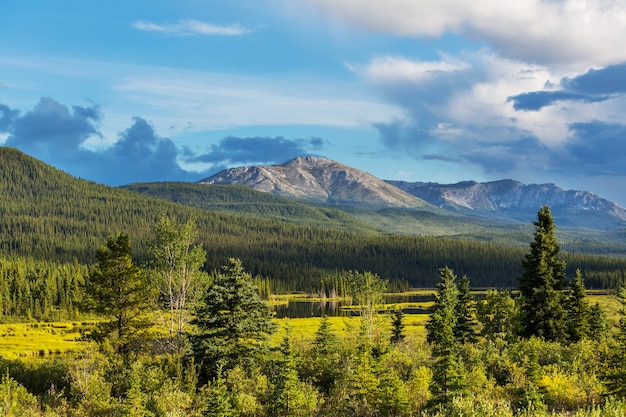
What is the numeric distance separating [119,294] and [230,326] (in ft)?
46.3

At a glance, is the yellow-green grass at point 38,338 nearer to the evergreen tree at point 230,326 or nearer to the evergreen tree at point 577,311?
the evergreen tree at point 230,326

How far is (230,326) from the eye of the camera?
47375mm

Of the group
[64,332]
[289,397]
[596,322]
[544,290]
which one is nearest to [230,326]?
[289,397]

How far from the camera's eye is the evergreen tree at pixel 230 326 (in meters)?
46.3

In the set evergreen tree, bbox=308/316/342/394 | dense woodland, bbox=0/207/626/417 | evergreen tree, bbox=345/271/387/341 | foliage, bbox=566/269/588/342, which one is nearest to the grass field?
evergreen tree, bbox=345/271/387/341

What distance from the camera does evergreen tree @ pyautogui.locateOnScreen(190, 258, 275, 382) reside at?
46.3 m

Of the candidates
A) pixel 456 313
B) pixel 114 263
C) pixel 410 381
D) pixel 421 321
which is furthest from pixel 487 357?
pixel 421 321

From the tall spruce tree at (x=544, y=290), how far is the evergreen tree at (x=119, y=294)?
136 feet

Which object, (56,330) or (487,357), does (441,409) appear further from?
(56,330)

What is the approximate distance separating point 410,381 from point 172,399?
17.3m

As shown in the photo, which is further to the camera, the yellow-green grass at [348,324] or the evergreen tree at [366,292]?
the yellow-green grass at [348,324]

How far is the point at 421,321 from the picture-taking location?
131625 mm

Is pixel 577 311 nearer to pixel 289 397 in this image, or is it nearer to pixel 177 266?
pixel 289 397

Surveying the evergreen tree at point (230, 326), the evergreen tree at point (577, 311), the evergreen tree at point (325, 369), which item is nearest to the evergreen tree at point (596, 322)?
the evergreen tree at point (577, 311)
